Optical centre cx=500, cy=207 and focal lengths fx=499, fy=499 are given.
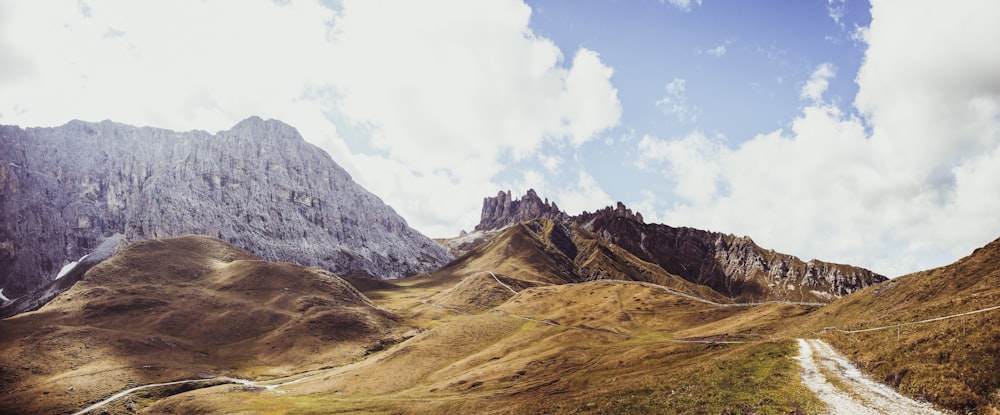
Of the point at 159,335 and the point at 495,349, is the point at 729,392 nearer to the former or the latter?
the point at 495,349

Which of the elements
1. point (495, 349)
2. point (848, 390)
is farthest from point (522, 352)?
point (848, 390)

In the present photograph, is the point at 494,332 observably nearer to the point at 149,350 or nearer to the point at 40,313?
the point at 149,350

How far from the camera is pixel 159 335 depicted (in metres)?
149

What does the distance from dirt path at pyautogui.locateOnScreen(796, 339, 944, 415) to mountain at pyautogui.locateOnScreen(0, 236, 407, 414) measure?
120 metres

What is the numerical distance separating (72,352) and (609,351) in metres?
134

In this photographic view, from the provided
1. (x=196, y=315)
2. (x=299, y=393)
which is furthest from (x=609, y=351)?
(x=196, y=315)

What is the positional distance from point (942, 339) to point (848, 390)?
9666mm

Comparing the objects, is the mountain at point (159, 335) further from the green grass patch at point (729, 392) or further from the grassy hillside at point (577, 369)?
the green grass patch at point (729, 392)

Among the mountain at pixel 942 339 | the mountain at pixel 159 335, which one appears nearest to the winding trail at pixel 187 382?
the mountain at pixel 159 335

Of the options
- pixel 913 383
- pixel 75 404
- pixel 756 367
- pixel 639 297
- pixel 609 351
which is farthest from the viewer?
pixel 639 297

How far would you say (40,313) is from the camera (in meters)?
157

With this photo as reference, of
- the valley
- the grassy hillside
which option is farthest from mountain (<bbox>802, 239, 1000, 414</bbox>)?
the grassy hillside

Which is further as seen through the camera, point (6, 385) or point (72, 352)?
point (72, 352)

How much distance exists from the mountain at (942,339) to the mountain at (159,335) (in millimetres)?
125027
